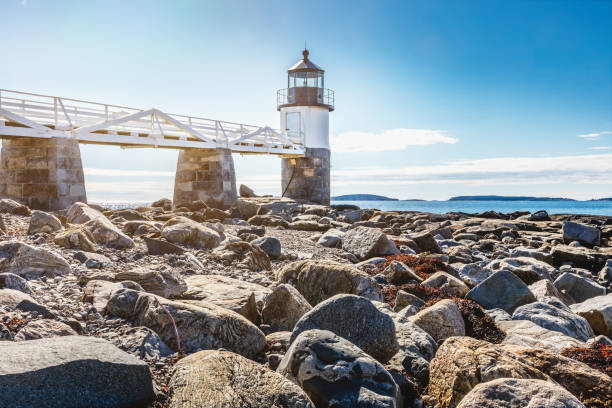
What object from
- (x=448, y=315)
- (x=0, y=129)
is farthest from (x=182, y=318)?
(x=0, y=129)

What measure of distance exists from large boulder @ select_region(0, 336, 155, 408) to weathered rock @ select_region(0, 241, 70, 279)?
2.07m

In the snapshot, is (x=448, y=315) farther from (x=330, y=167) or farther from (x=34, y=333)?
(x=330, y=167)

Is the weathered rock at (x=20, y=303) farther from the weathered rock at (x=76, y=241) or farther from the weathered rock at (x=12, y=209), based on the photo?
the weathered rock at (x=12, y=209)

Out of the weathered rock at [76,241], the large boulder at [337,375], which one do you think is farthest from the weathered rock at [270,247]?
the large boulder at [337,375]

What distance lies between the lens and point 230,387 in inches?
102

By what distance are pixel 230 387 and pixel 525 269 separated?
609 centimetres

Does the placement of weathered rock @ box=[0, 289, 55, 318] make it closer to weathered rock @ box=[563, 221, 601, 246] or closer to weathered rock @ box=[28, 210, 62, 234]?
weathered rock @ box=[28, 210, 62, 234]

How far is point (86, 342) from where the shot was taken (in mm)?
2855

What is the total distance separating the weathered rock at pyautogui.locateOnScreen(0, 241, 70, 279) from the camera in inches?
181

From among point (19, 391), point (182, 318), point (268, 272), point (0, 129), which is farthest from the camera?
point (0, 129)

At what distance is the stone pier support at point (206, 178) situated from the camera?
18703mm

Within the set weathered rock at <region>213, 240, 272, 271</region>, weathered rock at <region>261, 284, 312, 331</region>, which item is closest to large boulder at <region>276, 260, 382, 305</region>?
weathered rock at <region>261, 284, 312, 331</region>

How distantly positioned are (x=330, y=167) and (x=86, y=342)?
86.6 feet

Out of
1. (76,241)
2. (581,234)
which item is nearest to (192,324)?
(76,241)
